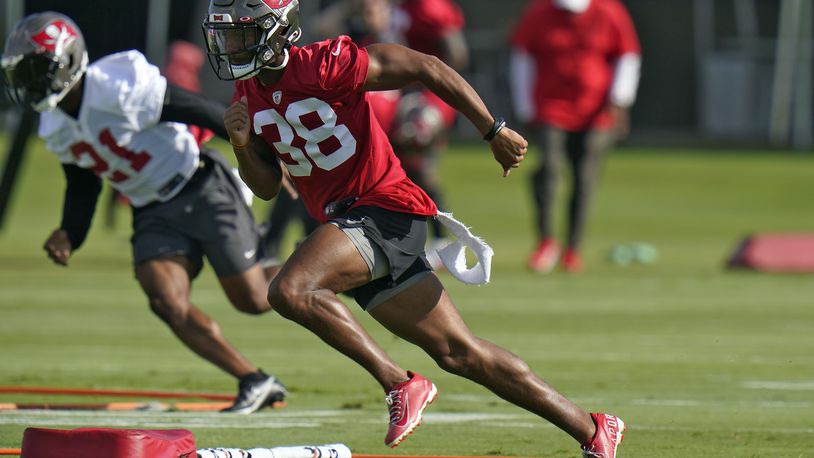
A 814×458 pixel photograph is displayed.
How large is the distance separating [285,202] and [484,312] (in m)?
3.05

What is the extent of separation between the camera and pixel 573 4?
15.7 meters

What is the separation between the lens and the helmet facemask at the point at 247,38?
6.38 metres

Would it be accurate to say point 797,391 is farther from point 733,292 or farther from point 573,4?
point 573,4

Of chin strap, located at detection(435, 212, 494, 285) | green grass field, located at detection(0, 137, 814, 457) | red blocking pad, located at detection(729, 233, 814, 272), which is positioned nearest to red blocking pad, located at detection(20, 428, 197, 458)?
green grass field, located at detection(0, 137, 814, 457)

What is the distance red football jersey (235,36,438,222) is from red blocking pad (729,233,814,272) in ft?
32.4

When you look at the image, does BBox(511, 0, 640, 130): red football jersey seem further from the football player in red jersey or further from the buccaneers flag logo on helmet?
the football player in red jersey

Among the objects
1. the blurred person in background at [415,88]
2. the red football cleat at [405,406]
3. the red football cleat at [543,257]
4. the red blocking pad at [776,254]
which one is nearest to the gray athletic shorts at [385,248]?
the red football cleat at [405,406]

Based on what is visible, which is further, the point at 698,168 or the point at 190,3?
the point at 190,3

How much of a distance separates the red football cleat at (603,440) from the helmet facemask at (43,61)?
3.53 meters

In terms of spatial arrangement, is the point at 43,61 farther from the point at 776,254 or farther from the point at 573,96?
the point at 776,254

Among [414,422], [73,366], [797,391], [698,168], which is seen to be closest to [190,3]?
[698,168]

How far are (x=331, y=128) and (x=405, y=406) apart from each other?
1217mm

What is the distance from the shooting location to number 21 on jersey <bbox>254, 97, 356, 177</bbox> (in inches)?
254

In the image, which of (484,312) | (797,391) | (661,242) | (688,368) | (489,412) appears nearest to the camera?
(489,412)
